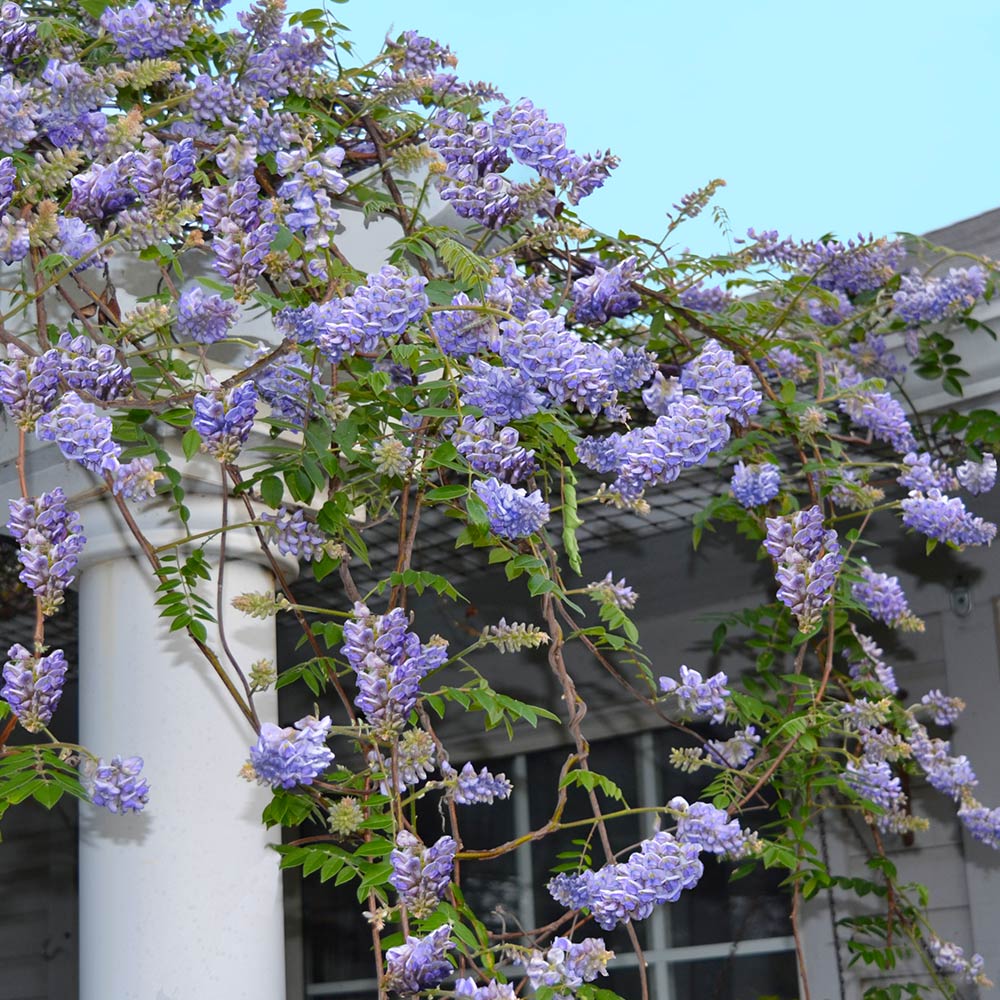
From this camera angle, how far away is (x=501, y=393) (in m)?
1.73

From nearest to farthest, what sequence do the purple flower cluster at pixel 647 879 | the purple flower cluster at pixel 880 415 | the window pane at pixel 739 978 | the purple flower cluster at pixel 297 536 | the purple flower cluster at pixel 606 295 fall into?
the purple flower cluster at pixel 647 879, the purple flower cluster at pixel 297 536, the purple flower cluster at pixel 606 295, the purple flower cluster at pixel 880 415, the window pane at pixel 739 978

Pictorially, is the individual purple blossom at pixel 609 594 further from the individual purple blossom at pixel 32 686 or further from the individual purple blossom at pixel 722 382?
the individual purple blossom at pixel 32 686

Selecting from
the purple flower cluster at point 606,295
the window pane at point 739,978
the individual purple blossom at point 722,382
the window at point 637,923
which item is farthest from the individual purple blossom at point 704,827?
the window pane at point 739,978

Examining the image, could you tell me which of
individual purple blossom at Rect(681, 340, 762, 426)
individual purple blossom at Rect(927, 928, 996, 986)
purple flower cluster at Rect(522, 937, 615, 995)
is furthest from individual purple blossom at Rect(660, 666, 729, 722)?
individual purple blossom at Rect(927, 928, 996, 986)

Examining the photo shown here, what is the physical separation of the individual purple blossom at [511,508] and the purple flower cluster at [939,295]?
5.21ft

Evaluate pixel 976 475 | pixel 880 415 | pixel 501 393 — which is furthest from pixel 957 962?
pixel 501 393

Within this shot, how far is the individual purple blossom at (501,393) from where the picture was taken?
67.6 inches

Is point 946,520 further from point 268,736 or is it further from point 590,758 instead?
point 590,758

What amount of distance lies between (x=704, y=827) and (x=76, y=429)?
0.90 metres

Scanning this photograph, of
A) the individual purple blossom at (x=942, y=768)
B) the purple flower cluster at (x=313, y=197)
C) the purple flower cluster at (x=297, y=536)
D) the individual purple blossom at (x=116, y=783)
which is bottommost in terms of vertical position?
the individual purple blossom at (x=116, y=783)

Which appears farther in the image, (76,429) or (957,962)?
(957,962)

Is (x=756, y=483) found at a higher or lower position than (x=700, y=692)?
higher

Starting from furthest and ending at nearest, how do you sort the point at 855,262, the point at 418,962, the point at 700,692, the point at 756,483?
the point at 855,262
the point at 756,483
the point at 700,692
the point at 418,962

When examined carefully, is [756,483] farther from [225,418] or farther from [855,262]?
[225,418]
